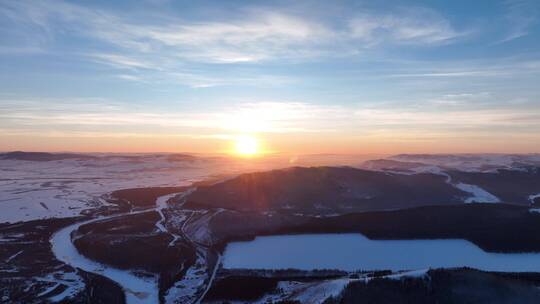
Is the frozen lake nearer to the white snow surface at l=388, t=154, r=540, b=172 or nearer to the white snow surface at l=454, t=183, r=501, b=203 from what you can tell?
the white snow surface at l=454, t=183, r=501, b=203

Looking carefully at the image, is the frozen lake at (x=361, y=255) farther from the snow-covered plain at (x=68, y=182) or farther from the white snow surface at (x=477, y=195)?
the snow-covered plain at (x=68, y=182)

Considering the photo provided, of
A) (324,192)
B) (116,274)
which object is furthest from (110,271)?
(324,192)

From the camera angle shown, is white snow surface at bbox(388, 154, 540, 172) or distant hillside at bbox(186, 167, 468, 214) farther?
white snow surface at bbox(388, 154, 540, 172)

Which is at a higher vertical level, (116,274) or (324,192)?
(324,192)

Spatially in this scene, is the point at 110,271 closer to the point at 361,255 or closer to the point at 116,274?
the point at 116,274

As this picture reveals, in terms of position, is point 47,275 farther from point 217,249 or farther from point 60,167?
point 60,167

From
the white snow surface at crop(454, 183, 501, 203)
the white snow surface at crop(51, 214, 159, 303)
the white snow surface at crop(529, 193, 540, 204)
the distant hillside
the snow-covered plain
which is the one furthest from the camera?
the white snow surface at crop(529, 193, 540, 204)

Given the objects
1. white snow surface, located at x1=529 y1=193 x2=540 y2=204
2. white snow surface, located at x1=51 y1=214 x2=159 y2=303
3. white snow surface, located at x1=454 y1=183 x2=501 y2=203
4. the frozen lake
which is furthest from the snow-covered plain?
white snow surface, located at x1=529 y1=193 x2=540 y2=204
